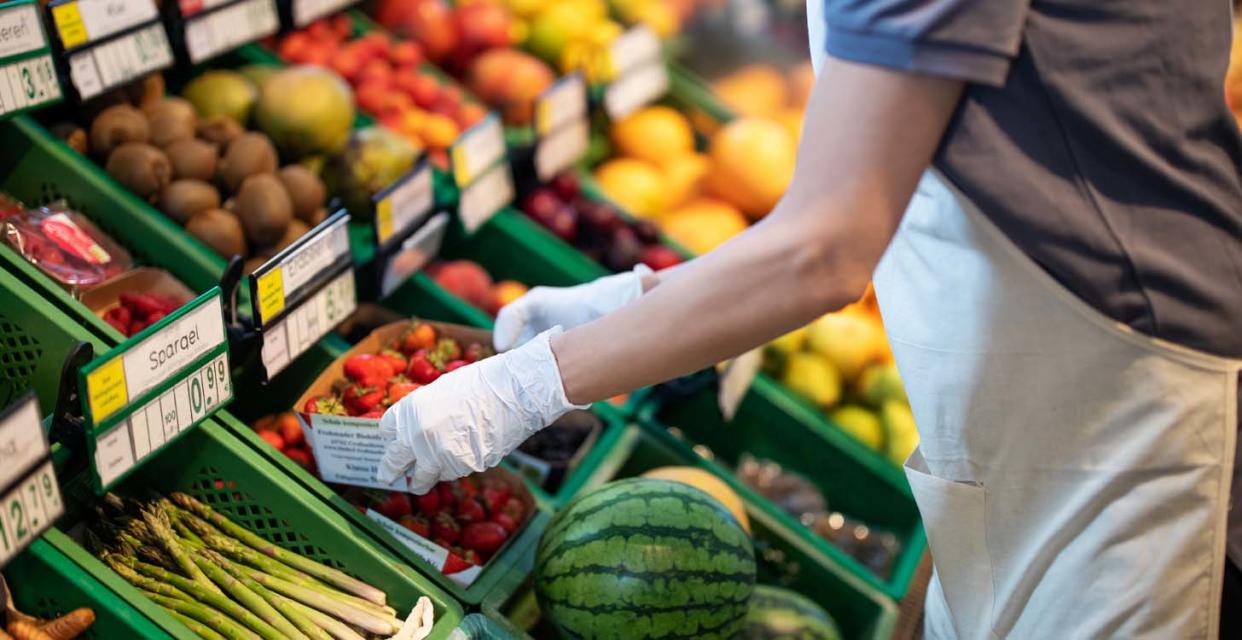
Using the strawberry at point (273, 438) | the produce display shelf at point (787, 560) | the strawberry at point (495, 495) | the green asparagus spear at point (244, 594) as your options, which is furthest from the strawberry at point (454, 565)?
the produce display shelf at point (787, 560)

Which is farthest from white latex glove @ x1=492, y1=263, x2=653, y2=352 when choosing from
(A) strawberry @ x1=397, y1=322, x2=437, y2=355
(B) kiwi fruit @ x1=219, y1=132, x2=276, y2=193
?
(B) kiwi fruit @ x1=219, y1=132, x2=276, y2=193

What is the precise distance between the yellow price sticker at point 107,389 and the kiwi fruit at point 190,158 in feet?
2.91

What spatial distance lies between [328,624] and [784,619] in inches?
35.9

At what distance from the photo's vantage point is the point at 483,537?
6.26 ft

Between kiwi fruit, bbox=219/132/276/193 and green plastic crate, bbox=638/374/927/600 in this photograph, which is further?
green plastic crate, bbox=638/374/927/600

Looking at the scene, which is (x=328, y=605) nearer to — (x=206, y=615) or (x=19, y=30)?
(x=206, y=615)

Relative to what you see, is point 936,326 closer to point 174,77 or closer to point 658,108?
point 174,77

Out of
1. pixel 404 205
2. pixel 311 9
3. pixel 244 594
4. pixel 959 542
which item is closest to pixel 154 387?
pixel 244 594

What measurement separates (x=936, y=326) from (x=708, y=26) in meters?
2.71

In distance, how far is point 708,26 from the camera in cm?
406

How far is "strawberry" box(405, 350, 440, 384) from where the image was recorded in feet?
6.37

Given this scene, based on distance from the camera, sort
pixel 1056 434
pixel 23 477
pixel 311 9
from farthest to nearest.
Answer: pixel 311 9 < pixel 1056 434 < pixel 23 477

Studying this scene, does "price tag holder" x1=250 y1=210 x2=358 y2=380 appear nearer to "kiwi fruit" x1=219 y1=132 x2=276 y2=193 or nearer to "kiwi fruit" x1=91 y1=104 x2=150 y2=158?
"kiwi fruit" x1=219 y1=132 x2=276 y2=193

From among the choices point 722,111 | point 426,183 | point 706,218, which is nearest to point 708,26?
point 722,111
